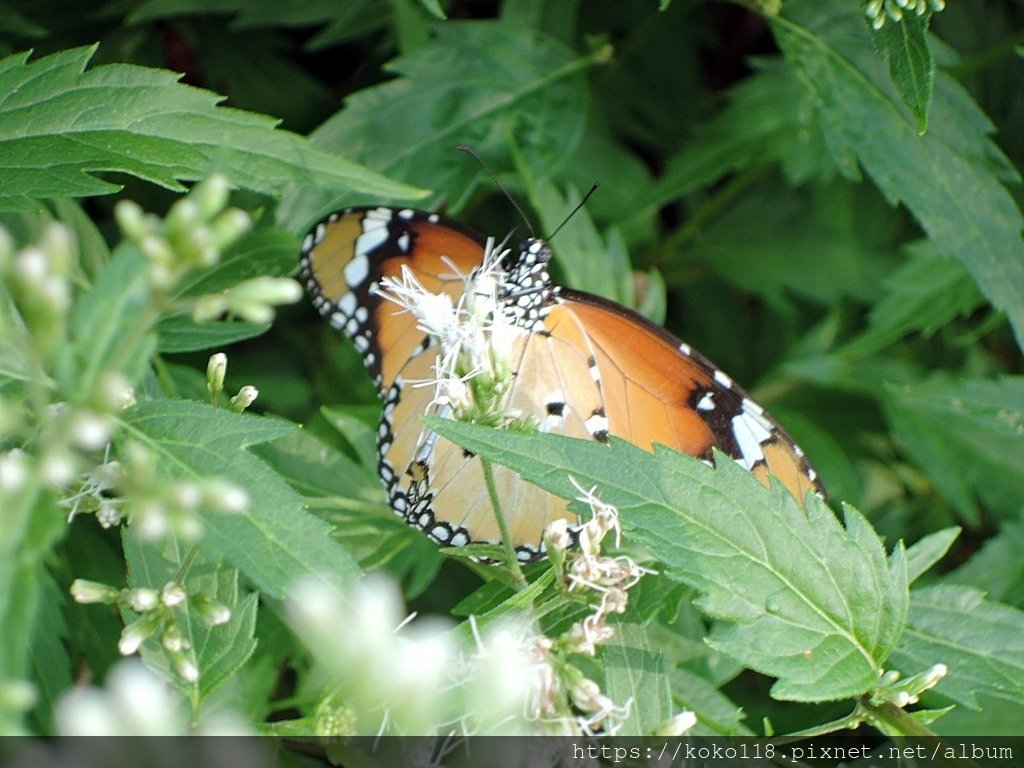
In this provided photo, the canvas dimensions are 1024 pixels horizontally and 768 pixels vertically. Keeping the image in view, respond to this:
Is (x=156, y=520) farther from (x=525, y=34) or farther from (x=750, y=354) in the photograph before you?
(x=750, y=354)

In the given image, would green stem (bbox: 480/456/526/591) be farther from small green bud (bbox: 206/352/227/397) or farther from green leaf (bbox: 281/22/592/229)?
green leaf (bbox: 281/22/592/229)

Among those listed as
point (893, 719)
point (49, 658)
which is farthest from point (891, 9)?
point (49, 658)

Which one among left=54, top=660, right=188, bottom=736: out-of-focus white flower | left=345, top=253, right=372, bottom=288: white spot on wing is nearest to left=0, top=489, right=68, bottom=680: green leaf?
left=54, top=660, right=188, bottom=736: out-of-focus white flower

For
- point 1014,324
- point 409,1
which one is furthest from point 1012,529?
point 409,1

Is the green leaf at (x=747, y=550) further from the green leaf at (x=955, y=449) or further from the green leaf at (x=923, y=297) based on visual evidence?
the green leaf at (x=923, y=297)

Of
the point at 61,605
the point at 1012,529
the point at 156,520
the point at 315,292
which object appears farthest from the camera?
the point at 1012,529

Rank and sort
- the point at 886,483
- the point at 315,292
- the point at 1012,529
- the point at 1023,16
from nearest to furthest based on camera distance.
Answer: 1. the point at 315,292
2. the point at 1012,529
3. the point at 1023,16
4. the point at 886,483
